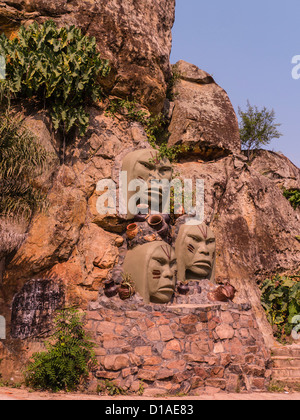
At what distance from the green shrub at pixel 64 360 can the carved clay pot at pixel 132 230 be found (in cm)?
240

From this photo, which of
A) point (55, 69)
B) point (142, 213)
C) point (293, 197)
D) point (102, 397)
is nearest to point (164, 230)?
point (142, 213)

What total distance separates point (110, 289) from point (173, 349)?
1.95 meters

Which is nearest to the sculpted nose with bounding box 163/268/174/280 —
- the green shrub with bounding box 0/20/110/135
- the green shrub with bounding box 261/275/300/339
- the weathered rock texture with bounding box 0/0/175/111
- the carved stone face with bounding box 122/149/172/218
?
the carved stone face with bounding box 122/149/172/218

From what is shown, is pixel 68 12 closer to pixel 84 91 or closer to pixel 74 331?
pixel 84 91

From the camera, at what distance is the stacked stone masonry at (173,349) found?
29.1ft

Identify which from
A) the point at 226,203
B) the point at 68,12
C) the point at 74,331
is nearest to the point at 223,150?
the point at 226,203

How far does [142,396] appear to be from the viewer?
27.8 feet

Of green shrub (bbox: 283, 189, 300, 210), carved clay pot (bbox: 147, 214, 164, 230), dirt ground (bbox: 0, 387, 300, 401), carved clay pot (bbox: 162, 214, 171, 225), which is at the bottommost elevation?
dirt ground (bbox: 0, 387, 300, 401)

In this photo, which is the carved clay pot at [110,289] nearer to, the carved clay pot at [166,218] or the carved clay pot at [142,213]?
the carved clay pot at [142,213]

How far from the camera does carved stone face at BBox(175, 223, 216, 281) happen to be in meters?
11.4

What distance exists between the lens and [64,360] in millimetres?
8570

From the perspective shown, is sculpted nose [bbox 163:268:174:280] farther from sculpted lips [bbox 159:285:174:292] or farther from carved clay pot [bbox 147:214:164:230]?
carved clay pot [bbox 147:214:164:230]

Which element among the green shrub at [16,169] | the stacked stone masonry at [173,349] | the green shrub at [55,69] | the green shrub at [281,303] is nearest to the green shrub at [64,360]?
the stacked stone masonry at [173,349]

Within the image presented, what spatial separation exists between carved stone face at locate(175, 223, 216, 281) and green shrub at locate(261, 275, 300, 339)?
9.33 feet
